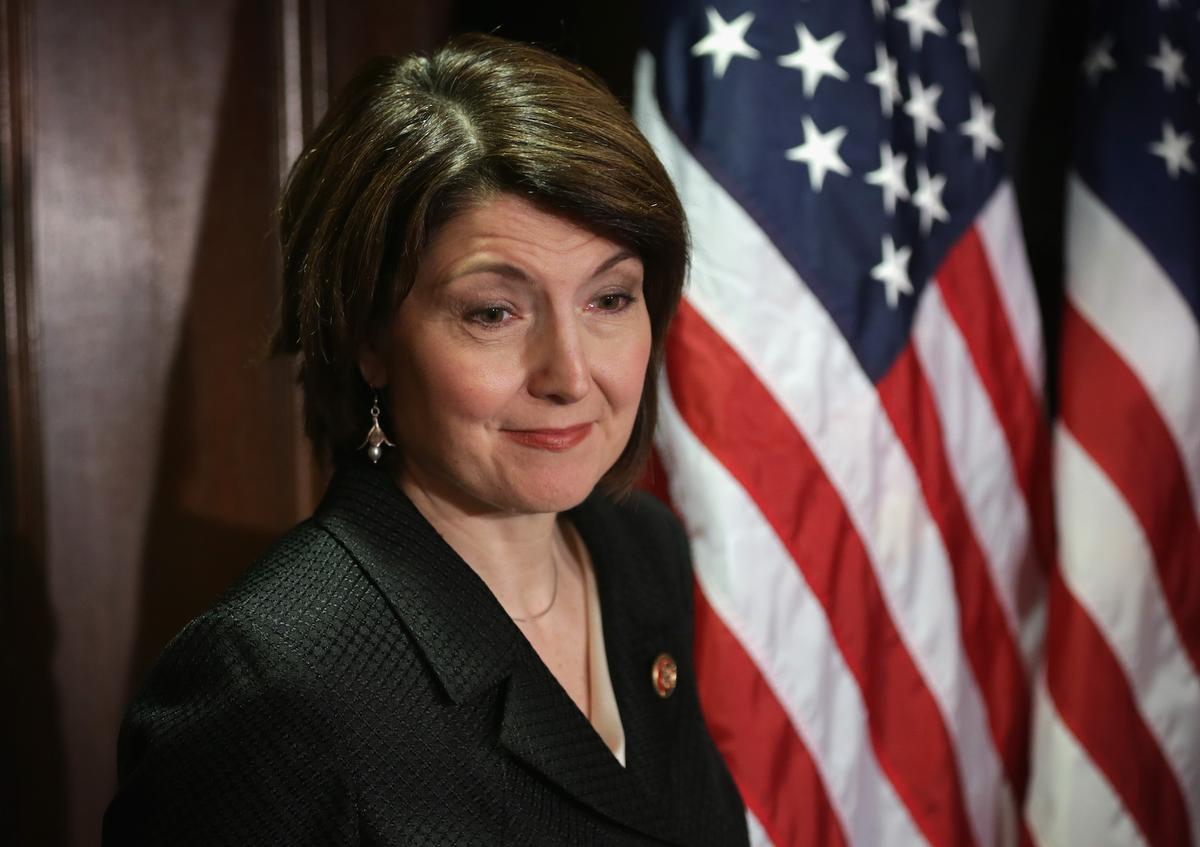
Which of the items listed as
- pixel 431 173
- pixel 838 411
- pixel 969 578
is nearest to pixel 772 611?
pixel 838 411

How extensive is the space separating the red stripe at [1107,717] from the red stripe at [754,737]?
53 centimetres

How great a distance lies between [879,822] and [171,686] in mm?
1278

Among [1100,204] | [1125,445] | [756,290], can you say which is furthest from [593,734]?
[1100,204]

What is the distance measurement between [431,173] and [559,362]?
22 centimetres

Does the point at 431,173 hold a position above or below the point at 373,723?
above

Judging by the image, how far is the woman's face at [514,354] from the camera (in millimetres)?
1133

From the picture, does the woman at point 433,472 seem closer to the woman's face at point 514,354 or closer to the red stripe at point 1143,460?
the woman's face at point 514,354

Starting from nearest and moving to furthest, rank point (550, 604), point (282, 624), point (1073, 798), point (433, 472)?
point (282, 624)
point (433, 472)
point (550, 604)
point (1073, 798)

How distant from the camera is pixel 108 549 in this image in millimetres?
1671

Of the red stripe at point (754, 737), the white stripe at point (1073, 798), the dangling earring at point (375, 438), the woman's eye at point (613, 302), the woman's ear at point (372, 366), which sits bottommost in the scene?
the white stripe at point (1073, 798)

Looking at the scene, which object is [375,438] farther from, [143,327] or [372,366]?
[143,327]

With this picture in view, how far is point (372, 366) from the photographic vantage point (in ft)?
4.05

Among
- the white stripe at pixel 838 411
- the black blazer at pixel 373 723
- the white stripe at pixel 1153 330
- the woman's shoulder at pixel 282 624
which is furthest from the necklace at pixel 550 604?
the white stripe at pixel 1153 330

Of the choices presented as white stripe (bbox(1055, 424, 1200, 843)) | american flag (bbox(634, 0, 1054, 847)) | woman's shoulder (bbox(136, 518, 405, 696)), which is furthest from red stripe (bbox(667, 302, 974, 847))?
woman's shoulder (bbox(136, 518, 405, 696))
